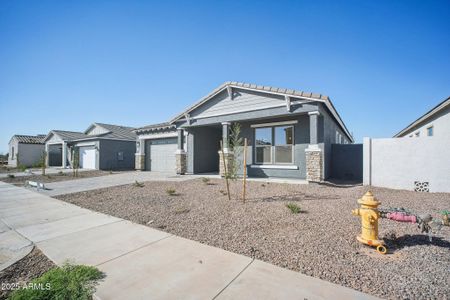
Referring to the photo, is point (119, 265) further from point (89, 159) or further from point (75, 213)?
point (89, 159)

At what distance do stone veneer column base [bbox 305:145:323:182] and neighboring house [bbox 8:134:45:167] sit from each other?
35.5 metres

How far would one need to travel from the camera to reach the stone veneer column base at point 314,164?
9.00 meters

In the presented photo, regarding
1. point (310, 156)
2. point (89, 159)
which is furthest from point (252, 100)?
point (89, 159)

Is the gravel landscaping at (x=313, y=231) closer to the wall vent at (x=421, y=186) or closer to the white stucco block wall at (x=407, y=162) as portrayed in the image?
the wall vent at (x=421, y=186)

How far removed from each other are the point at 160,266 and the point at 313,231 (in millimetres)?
2949

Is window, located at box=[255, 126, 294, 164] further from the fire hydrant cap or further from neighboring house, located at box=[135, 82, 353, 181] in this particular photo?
the fire hydrant cap

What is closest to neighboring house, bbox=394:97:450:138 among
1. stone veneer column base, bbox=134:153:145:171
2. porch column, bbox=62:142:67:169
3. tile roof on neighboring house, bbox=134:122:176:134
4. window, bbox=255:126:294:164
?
window, bbox=255:126:294:164

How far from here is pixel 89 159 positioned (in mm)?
21453

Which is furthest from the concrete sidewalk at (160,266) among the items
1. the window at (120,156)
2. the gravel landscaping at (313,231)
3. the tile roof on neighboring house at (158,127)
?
the window at (120,156)

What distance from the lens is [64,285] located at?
250 centimetres

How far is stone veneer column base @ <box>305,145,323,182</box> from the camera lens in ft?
29.5

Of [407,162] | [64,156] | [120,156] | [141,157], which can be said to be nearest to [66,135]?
[64,156]

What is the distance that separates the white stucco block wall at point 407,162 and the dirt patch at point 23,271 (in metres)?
10.9

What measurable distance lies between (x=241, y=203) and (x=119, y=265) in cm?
391
